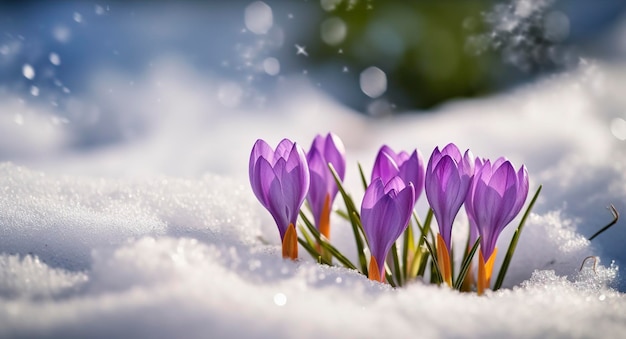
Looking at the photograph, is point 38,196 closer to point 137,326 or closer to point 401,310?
point 137,326

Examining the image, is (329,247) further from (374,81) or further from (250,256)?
(374,81)

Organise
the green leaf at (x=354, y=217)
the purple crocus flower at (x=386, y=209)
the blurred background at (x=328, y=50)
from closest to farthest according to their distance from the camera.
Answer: the purple crocus flower at (x=386, y=209), the green leaf at (x=354, y=217), the blurred background at (x=328, y=50)

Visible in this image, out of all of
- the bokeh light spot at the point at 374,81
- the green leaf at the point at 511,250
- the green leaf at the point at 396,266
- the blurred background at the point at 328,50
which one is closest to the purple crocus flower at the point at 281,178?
the green leaf at the point at 396,266

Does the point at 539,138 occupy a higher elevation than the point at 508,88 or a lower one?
lower

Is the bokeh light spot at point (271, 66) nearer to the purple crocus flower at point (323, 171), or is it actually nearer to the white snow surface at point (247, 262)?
the white snow surface at point (247, 262)

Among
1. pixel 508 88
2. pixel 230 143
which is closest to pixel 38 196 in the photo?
pixel 230 143

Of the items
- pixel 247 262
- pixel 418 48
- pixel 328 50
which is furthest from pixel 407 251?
pixel 328 50

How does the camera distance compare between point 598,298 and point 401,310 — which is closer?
point 401,310
